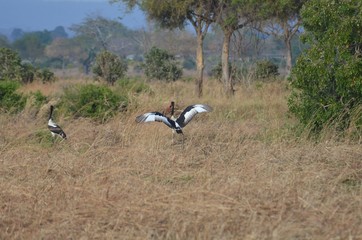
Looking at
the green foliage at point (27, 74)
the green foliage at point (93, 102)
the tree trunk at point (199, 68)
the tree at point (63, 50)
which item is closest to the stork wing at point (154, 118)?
the green foliage at point (93, 102)

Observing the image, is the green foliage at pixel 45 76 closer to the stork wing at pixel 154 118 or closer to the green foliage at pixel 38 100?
the green foliage at pixel 38 100

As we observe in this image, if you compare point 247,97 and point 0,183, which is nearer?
point 0,183

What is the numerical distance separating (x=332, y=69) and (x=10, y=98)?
707 cm

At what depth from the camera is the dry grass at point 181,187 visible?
555 centimetres

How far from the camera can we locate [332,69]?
980 centimetres

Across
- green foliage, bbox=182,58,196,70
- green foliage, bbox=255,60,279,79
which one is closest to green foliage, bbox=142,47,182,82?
green foliage, bbox=255,60,279,79

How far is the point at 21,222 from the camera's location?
19.8 feet

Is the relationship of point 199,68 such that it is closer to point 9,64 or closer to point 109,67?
point 109,67

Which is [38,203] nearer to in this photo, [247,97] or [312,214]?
[312,214]

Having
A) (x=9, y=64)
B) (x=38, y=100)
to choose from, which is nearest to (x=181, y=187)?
(x=38, y=100)

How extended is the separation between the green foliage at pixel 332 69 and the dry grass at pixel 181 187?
62cm

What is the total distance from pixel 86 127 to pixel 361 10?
4401 mm

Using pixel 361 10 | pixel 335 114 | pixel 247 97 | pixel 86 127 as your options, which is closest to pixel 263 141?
pixel 335 114

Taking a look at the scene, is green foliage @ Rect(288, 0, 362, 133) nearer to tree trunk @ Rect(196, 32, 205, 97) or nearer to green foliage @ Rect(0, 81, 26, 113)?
green foliage @ Rect(0, 81, 26, 113)
